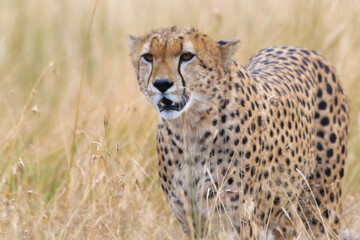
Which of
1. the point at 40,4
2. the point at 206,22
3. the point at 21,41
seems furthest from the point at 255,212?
the point at 40,4

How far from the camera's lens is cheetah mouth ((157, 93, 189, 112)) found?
256 cm

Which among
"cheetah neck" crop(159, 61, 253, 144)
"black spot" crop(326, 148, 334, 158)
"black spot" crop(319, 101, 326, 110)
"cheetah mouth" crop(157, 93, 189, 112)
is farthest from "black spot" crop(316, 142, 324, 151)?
"cheetah mouth" crop(157, 93, 189, 112)

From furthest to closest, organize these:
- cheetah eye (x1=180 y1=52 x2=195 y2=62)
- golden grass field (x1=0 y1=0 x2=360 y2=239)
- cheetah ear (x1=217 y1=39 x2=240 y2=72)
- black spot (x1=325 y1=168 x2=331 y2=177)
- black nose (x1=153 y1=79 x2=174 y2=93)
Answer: black spot (x1=325 y1=168 x2=331 y2=177) < golden grass field (x1=0 y1=0 x2=360 y2=239) < cheetah ear (x1=217 y1=39 x2=240 y2=72) < cheetah eye (x1=180 y1=52 x2=195 y2=62) < black nose (x1=153 y1=79 x2=174 y2=93)

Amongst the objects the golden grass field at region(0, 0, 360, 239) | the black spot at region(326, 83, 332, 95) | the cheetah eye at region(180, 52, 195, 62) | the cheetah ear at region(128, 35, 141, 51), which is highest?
the cheetah eye at region(180, 52, 195, 62)

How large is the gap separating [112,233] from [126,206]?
546 millimetres

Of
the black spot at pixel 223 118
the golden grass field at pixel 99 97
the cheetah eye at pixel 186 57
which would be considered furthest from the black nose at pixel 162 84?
the golden grass field at pixel 99 97

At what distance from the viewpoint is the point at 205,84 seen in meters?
2.62

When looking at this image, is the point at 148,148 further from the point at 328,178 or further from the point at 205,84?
the point at 205,84

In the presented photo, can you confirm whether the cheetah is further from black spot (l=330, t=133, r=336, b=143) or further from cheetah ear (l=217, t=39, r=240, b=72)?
black spot (l=330, t=133, r=336, b=143)

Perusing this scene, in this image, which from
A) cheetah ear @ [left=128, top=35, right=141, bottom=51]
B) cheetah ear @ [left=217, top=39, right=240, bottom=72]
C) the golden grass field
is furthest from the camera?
the golden grass field

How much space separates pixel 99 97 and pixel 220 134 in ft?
7.58

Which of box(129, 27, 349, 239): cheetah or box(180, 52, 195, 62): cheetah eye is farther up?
box(180, 52, 195, 62): cheetah eye

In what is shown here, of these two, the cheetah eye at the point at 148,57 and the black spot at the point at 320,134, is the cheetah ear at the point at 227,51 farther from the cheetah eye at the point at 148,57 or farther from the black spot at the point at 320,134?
the black spot at the point at 320,134

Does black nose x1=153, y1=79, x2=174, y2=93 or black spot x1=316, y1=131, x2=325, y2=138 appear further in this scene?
black spot x1=316, y1=131, x2=325, y2=138
